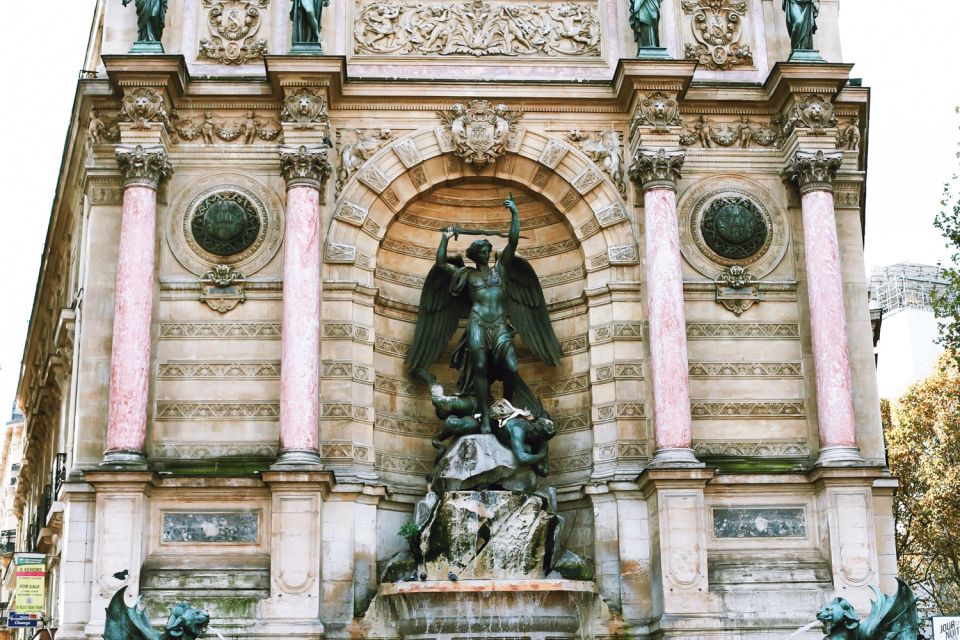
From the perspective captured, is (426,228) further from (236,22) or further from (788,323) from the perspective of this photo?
(788,323)

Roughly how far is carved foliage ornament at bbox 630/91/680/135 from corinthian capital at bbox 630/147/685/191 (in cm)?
44

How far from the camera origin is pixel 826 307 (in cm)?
1948

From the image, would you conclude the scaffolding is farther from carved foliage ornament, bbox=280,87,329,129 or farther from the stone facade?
carved foliage ornament, bbox=280,87,329,129

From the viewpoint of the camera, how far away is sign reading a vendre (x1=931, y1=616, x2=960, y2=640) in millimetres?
15727

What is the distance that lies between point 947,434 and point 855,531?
15.1 metres

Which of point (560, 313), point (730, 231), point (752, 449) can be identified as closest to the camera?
point (752, 449)

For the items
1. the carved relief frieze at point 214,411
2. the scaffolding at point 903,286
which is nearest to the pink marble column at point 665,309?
the carved relief frieze at point 214,411

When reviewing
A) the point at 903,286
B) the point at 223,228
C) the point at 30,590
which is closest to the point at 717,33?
the point at 223,228

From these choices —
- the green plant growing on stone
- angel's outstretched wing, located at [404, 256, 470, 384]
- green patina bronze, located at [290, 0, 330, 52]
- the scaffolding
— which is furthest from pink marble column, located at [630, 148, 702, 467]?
the scaffolding

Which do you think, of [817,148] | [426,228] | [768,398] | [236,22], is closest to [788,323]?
[768,398]

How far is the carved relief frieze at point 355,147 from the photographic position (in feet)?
67.1

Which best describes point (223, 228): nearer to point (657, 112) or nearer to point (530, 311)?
point (530, 311)

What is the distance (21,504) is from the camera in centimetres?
3959

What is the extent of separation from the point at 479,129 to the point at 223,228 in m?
4.32
